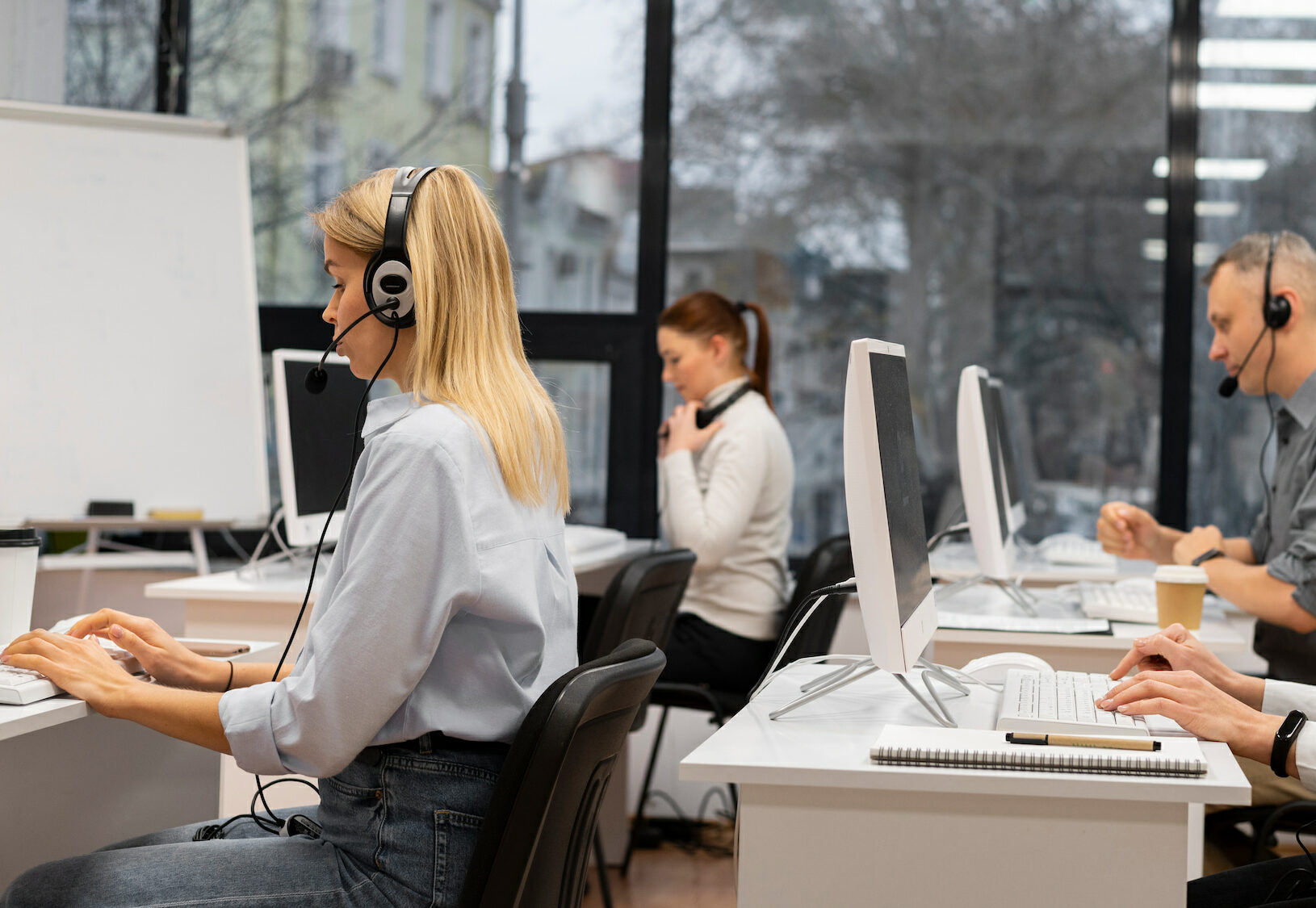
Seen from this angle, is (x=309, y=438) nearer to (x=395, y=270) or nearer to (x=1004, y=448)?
(x=395, y=270)

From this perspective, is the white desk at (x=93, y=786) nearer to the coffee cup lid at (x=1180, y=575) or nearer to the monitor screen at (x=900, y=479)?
the monitor screen at (x=900, y=479)

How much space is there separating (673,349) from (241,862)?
2.05m

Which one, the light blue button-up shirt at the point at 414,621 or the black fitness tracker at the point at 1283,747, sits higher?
the light blue button-up shirt at the point at 414,621

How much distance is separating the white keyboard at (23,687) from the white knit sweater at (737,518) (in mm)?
1698

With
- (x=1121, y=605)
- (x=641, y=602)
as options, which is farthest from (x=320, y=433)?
(x=1121, y=605)

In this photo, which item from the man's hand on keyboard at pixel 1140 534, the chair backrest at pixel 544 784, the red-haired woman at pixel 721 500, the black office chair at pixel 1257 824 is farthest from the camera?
the red-haired woman at pixel 721 500

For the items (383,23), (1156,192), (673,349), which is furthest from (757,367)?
(383,23)

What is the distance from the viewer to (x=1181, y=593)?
7.02ft

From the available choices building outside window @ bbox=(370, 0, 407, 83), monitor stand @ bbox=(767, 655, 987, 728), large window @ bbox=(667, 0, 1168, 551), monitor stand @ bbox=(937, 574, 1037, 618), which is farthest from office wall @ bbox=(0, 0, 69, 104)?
monitor stand @ bbox=(767, 655, 987, 728)

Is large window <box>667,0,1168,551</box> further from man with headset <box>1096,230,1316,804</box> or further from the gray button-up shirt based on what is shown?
the gray button-up shirt

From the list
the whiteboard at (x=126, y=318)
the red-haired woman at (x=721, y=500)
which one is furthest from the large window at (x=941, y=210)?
the whiteboard at (x=126, y=318)

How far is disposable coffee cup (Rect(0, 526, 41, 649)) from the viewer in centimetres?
145

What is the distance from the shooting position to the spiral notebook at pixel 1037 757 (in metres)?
1.13

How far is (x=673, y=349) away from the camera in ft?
10.0
